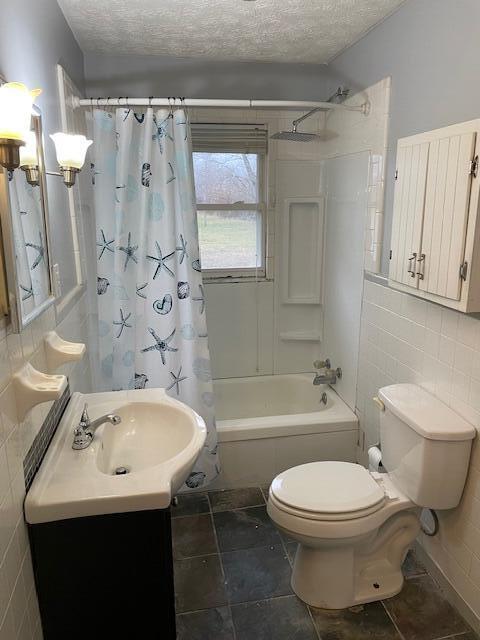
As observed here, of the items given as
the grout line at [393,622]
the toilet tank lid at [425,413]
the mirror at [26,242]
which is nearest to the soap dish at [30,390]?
the mirror at [26,242]

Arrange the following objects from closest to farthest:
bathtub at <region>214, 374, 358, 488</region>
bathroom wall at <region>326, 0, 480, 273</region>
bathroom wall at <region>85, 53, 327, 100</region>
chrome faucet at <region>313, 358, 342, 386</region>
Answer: bathroom wall at <region>326, 0, 480, 273</region> → bathtub at <region>214, 374, 358, 488</region> → bathroom wall at <region>85, 53, 327, 100</region> → chrome faucet at <region>313, 358, 342, 386</region>

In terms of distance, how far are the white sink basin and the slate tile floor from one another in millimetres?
704

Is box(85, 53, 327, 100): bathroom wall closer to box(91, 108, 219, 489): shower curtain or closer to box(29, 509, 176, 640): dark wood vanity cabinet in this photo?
box(91, 108, 219, 489): shower curtain

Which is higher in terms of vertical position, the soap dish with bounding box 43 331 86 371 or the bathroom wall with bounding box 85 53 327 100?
the bathroom wall with bounding box 85 53 327 100

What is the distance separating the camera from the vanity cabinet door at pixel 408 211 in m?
1.73

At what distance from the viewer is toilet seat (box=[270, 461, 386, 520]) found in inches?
68.6

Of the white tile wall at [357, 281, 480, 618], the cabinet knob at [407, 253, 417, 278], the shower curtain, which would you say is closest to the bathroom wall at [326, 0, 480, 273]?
the white tile wall at [357, 281, 480, 618]

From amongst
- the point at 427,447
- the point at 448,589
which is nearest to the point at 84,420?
the point at 427,447

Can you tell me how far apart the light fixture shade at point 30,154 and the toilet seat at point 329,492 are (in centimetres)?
142

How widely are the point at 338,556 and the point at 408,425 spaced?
58 cm

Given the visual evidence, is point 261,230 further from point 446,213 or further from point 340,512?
point 340,512

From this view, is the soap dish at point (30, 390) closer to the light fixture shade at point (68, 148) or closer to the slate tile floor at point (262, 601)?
the light fixture shade at point (68, 148)

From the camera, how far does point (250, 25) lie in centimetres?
223

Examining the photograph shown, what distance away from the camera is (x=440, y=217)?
1627 millimetres
